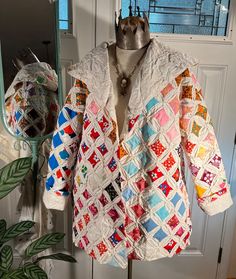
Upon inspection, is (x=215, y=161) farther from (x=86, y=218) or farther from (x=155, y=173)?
(x=86, y=218)

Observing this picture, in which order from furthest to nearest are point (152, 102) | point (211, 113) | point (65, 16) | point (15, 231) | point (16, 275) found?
point (211, 113)
point (65, 16)
point (15, 231)
point (16, 275)
point (152, 102)

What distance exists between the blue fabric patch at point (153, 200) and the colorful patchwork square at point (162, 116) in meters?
0.23

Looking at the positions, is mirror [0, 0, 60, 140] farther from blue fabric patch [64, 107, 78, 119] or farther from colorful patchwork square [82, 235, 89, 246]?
colorful patchwork square [82, 235, 89, 246]

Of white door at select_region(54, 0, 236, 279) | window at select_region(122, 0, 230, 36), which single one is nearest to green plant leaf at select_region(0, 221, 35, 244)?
white door at select_region(54, 0, 236, 279)

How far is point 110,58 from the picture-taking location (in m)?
1.05

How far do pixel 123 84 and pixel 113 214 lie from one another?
1.42 feet

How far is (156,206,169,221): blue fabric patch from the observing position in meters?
1.00

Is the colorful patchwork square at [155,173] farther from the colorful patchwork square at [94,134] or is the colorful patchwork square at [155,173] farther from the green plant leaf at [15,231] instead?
the green plant leaf at [15,231]

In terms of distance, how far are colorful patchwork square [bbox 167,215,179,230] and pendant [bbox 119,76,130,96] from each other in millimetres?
444

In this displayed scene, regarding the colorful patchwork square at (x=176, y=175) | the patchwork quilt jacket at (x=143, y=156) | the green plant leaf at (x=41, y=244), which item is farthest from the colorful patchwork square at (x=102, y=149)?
the green plant leaf at (x=41, y=244)

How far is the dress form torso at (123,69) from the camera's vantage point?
101 centimetres

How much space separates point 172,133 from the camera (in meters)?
0.98

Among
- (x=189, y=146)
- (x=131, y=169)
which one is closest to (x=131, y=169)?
(x=131, y=169)

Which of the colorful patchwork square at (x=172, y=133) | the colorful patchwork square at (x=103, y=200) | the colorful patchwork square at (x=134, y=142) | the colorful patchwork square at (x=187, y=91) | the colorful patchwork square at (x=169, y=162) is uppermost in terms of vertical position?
the colorful patchwork square at (x=187, y=91)
